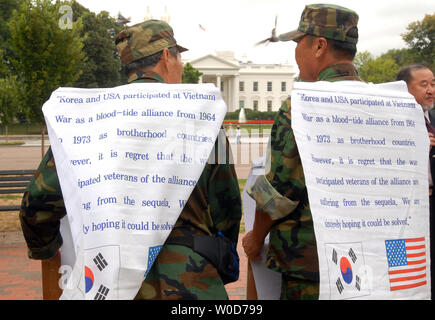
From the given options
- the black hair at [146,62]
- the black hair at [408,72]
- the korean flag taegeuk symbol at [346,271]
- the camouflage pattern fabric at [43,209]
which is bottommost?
the korean flag taegeuk symbol at [346,271]

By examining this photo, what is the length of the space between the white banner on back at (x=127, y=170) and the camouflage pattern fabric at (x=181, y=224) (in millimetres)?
76

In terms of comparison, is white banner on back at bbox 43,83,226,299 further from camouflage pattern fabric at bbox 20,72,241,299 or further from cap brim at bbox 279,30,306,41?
cap brim at bbox 279,30,306,41

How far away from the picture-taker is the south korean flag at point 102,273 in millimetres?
1562

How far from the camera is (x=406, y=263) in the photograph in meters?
1.79

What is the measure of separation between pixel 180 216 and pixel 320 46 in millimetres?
997

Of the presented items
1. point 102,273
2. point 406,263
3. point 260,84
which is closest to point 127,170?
point 102,273

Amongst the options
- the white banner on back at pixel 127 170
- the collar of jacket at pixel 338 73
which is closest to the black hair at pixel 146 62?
the white banner on back at pixel 127 170

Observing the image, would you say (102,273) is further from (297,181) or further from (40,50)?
(40,50)

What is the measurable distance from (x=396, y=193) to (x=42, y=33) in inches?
350

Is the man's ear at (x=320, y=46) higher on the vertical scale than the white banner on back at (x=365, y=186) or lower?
higher

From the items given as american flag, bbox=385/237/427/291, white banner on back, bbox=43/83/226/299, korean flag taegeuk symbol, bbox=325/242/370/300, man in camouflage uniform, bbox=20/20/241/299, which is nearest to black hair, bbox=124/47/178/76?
man in camouflage uniform, bbox=20/20/241/299

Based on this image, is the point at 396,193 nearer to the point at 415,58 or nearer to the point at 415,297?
the point at 415,297

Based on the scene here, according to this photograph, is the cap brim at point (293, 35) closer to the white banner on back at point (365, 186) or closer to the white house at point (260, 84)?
the white banner on back at point (365, 186)

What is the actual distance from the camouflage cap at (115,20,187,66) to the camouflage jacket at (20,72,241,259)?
89 millimetres
